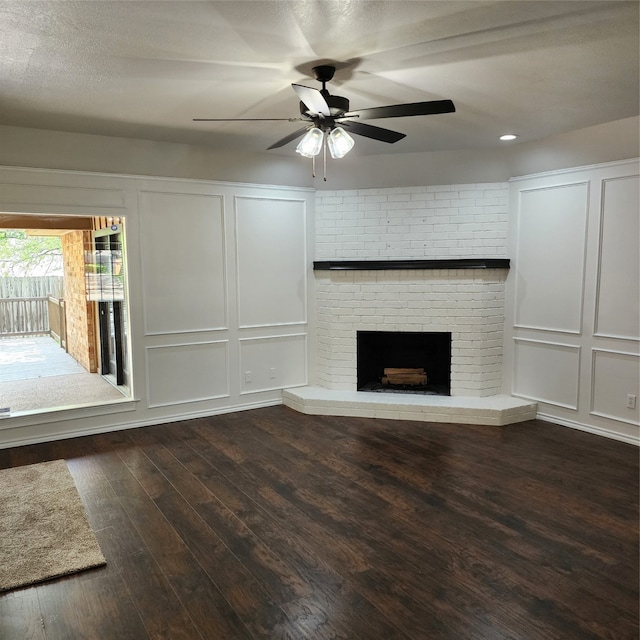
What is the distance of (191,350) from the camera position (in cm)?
510

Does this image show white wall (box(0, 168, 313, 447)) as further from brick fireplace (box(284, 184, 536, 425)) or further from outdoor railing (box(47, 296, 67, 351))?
outdoor railing (box(47, 296, 67, 351))

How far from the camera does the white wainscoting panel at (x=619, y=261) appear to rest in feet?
13.9

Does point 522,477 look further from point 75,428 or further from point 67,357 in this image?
point 67,357

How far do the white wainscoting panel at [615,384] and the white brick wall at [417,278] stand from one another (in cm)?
99

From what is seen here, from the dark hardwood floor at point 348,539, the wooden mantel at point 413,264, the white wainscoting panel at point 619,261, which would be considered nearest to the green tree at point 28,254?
the dark hardwood floor at point 348,539

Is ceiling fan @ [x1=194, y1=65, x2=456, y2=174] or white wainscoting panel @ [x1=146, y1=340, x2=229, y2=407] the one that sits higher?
ceiling fan @ [x1=194, y1=65, x2=456, y2=174]

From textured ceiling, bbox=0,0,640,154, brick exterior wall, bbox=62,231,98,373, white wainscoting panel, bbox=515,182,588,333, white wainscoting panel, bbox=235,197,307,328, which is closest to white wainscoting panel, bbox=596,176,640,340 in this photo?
white wainscoting panel, bbox=515,182,588,333

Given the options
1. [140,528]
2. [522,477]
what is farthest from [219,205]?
[522,477]

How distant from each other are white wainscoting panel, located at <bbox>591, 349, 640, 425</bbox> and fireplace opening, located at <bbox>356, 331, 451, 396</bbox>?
55.2 inches

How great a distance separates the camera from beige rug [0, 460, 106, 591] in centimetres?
255

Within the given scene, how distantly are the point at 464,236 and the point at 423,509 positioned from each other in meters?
3.09

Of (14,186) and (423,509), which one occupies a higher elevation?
(14,186)

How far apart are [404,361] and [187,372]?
239 cm

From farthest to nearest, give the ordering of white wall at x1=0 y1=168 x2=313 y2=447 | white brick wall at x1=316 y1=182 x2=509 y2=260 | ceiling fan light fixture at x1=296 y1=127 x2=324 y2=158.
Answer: white brick wall at x1=316 y1=182 x2=509 y2=260 < white wall at x1=0 y1=168 x2=313 y2=447 < ceiling fan light fixture at x1=296 y1=127 x2=324 y2=158
